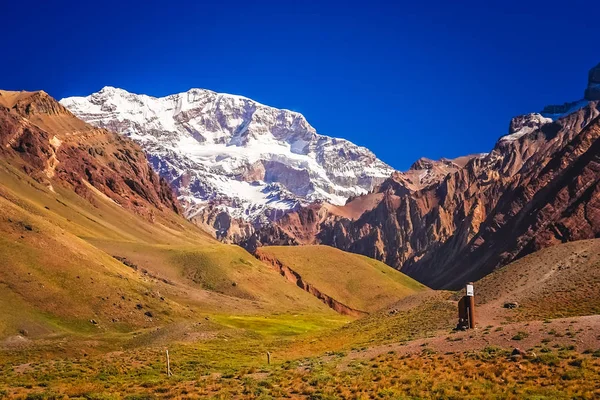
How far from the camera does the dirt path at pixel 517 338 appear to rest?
38.1 metres

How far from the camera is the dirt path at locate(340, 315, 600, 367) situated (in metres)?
38.1

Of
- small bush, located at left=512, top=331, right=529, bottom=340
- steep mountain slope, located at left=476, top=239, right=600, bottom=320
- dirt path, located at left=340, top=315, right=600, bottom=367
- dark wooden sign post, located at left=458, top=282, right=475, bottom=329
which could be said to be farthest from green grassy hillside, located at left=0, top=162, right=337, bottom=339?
small bush, located at left=512, top=331, right=529, bottom=340

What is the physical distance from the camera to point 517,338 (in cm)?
4038

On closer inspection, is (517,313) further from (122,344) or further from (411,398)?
(122,344)

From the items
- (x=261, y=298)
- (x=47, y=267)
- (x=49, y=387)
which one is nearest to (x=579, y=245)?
(x=49, y=387)

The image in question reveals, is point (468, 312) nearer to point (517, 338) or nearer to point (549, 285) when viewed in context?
→ point (517, 338)

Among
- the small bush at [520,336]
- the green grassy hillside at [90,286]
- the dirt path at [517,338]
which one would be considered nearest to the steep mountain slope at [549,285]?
the dirt path at [517,338]

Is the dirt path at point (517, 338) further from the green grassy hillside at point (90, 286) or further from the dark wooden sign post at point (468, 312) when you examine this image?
the green grassy hillside at point (90, 286)

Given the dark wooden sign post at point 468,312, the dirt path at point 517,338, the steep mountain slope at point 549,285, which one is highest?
the steep mountain slope at point 549,285

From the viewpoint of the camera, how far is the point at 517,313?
55.5 metres

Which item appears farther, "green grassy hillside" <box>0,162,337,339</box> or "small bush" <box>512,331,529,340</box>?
"green grassy hillside" <box>0,162,337,339</box>

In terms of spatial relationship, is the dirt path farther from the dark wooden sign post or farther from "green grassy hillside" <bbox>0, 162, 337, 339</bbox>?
"green grassy hillside" <bbox>0, 162, 337, 339</bbox>

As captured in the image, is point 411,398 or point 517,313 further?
point 517,313

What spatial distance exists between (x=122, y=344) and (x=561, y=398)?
5193 cm
